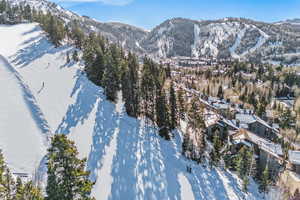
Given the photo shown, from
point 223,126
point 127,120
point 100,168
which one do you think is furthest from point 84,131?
point 223,126

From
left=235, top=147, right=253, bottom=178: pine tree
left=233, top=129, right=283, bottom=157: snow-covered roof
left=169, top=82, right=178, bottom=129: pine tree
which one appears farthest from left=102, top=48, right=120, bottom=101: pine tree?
left=233, top=129, right=283, bottom=157: snow-covered roof

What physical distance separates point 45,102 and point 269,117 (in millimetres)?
76974

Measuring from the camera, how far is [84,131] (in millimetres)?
35469

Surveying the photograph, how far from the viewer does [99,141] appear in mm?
35031

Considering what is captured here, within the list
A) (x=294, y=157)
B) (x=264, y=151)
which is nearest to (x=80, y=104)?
(x=264, y=151)

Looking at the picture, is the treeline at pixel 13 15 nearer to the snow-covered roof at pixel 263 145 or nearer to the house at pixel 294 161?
the snow-covered roof at pixel 263 145

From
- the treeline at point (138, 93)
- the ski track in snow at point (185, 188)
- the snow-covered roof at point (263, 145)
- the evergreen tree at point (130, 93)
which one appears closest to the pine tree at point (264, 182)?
the snow-covered roof at point (263, 145)

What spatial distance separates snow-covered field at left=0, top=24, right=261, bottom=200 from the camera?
27769 millimetres

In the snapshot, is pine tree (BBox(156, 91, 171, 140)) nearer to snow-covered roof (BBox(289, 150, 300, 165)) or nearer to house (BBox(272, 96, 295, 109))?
snow-covered roof (BBox(289, 150, 300, 165))

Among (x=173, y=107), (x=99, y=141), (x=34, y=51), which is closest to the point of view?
(x=99, y=141)

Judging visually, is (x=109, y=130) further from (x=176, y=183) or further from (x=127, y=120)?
(x=176, y=183)

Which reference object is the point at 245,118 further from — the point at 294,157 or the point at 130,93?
the point at 130,93

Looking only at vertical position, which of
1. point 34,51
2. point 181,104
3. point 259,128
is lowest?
point 259,128

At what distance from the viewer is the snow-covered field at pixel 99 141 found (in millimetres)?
27769
